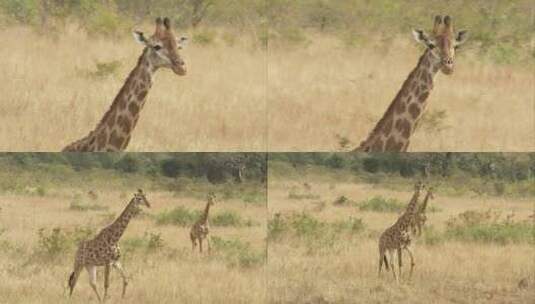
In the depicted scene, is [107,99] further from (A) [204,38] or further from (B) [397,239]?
(B) [397,239]

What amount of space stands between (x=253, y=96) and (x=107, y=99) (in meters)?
2.93

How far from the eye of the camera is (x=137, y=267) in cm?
1494

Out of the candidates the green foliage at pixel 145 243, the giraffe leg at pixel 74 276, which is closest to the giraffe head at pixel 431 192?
Answer: the green foliage at pixel 145 243

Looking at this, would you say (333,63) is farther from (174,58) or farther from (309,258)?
(174,58)

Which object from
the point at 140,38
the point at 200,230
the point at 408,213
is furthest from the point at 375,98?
the point at 140,38

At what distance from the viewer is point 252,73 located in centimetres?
1917

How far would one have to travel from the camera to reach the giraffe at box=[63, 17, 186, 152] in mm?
14266

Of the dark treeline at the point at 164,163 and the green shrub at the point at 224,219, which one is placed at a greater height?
the dark treeline at the point at 164,163

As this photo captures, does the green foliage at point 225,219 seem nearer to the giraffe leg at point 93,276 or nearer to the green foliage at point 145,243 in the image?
the green foliage at point 145,243

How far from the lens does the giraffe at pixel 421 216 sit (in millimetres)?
16609

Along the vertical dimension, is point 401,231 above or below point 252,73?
below

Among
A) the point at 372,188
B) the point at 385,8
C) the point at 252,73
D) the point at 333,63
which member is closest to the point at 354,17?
the point at 385,8

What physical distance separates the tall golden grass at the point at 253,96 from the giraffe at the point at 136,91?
86 centimetres

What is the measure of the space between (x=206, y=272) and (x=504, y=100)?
7289 millimetres
